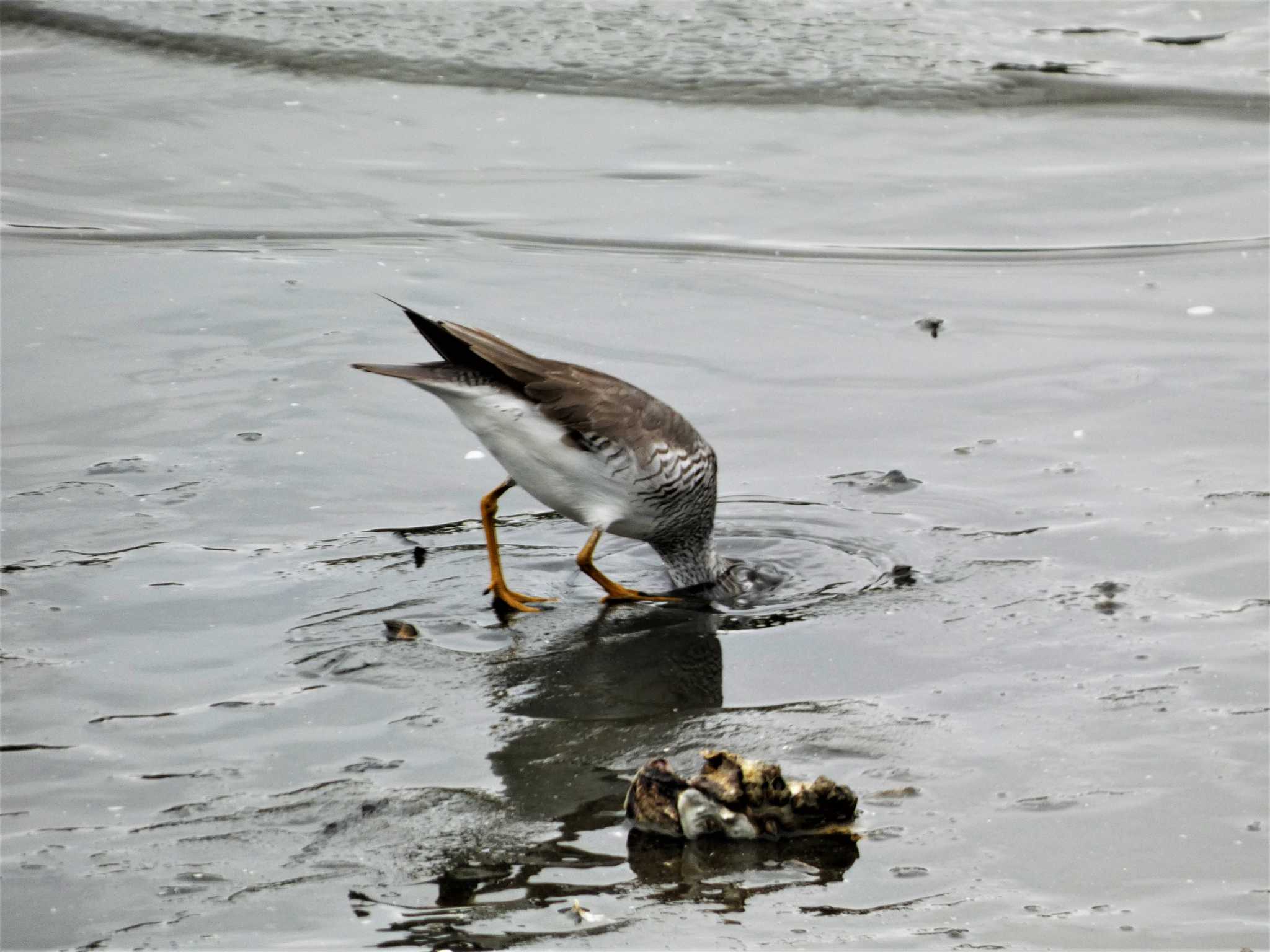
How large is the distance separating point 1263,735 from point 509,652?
8.37ft

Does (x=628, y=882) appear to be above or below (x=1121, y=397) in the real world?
below

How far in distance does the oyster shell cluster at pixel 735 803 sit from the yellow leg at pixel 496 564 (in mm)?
1888

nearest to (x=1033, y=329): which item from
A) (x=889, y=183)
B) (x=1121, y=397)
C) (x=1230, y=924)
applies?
(x=1121, y=397)

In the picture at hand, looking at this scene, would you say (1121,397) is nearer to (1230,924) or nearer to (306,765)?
(1230,924)

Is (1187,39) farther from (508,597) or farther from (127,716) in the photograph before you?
(127,716)

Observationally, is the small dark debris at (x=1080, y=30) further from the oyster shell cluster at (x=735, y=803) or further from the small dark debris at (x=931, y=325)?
the oyster shell cluster at (x=735, y=803)

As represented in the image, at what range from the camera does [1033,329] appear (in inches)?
341

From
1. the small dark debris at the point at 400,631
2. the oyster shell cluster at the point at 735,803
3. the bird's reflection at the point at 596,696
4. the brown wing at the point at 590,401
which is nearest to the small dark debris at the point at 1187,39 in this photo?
the brown wing at the point at 590,401

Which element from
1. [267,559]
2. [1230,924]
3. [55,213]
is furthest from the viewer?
[55,213]

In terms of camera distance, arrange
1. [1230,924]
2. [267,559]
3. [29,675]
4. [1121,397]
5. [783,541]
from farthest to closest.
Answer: [1121,397]
[783,541]
[267,559]
[29,675]
[1230,924]

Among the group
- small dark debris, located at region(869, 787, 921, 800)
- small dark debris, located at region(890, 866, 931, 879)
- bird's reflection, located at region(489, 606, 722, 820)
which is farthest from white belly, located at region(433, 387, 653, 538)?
small dark debris, located at region(890, 866, 931, 879)

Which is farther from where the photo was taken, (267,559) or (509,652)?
(267,559)

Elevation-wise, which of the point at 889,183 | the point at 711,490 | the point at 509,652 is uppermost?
the point at 889,183

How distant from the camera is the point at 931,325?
28.6 ft
